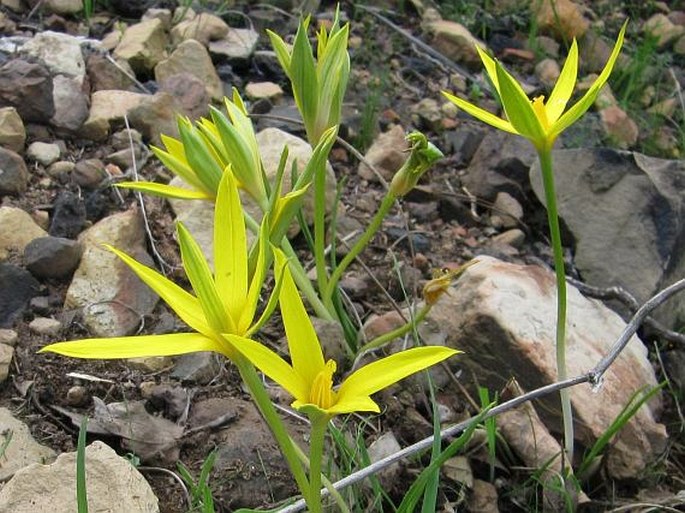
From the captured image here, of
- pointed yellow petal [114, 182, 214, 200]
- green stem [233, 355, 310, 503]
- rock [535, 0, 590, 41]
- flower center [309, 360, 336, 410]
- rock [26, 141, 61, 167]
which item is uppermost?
flower center [309, 360, 336, 410]

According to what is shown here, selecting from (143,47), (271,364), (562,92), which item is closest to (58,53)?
(143,47)

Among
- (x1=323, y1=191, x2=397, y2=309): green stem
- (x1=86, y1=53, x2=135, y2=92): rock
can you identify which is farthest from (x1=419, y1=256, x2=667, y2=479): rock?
(x1=86, y1=53, x2=135, y2=92): rock

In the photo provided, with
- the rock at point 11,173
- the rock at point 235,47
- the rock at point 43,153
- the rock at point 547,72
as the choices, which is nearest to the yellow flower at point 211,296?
the rock at point 11,173

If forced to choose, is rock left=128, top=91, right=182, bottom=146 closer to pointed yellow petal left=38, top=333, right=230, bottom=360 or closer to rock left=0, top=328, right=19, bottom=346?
rock left=0, top=328, right=19, bottom=346

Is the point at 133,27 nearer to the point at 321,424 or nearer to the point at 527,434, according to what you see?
the point at 527,434

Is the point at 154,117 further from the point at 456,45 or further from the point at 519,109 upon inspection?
the point at 456,45

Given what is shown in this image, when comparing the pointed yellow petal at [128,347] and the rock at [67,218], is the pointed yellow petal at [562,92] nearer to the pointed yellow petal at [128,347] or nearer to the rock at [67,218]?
the pointed yellow petal at [128,347]
